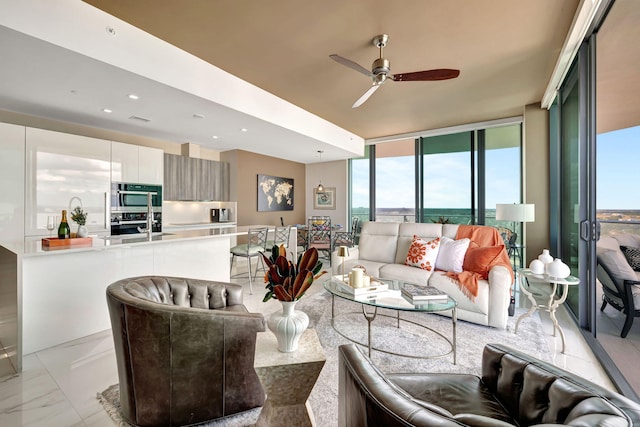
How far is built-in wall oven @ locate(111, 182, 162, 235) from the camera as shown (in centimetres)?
439

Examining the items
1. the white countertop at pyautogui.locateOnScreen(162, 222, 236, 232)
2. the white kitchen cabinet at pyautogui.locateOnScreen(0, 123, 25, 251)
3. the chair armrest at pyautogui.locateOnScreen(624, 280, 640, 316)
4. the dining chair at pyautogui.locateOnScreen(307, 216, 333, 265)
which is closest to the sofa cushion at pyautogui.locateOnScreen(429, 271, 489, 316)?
the chair armrest at pyautogui.locateOnScreen(624, 280, 640, 316)

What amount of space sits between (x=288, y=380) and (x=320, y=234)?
18.5ft

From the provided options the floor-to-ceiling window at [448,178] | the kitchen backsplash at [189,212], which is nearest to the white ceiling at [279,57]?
the floor-to-ceiling window at [448,178]

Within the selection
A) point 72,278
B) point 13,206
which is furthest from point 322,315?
point 13,206

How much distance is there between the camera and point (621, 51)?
203 cm

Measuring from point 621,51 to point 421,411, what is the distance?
2.95 metres

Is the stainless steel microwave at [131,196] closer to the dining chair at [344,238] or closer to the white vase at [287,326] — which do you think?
the dining chair at [344,238]

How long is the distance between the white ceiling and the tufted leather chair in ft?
7.51

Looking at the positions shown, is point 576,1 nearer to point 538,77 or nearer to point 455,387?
point 538,77

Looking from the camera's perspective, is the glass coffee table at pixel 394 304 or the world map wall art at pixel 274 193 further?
the world map wall art at pixel 274 193

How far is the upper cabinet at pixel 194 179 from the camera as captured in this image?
16.9ft

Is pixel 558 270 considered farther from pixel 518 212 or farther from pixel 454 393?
pixel 454 393

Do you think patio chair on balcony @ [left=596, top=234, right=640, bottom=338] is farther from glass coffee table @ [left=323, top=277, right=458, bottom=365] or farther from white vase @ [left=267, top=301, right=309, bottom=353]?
white vase @ [left=267, top=301, right=309, bottom=353]

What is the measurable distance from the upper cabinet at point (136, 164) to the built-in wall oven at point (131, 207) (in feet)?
0.36
